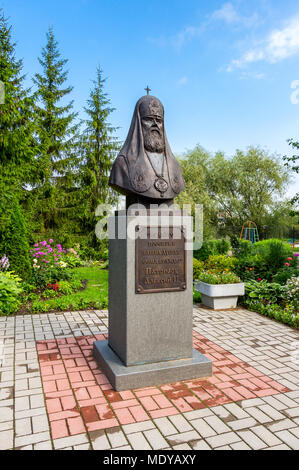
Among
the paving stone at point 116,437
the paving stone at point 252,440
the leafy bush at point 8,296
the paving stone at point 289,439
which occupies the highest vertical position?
the leafy bush at point 8,296

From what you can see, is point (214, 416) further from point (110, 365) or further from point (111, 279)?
point (111, 279)

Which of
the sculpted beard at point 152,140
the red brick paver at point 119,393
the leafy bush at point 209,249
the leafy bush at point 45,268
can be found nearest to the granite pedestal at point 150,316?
the red brick paver at point 119,393

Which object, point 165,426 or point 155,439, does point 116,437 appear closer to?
point 155,439

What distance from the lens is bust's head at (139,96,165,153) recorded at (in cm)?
365

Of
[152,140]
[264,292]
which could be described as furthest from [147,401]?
[264,292]

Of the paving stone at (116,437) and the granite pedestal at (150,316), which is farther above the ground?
the granite pedestal at (150,316)

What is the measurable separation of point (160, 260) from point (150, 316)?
62 cm

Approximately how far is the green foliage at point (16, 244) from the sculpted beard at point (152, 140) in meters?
5.46

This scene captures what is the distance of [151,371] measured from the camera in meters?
3.41

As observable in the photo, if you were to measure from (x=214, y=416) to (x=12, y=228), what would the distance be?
22.1 feet

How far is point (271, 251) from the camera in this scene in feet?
26.5

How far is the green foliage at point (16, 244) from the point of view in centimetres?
792

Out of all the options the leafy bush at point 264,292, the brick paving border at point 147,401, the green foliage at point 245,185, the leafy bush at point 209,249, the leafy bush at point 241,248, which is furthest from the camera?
the green foliage at point 245,185

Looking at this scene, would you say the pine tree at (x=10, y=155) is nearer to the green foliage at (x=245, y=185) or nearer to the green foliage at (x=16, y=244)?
the green foliage at (x=16, y=244)
